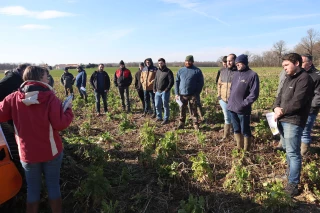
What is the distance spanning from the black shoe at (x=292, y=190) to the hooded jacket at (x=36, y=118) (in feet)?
11.0

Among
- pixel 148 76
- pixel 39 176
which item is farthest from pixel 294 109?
pixel 148 76

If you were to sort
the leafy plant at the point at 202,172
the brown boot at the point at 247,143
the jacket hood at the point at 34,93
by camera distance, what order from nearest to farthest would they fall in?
the jacket hood at the point at 34,93 < the leafy plant at the point at 202,172 < the brown boot at the point at 247,143

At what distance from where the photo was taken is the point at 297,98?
3.73 m

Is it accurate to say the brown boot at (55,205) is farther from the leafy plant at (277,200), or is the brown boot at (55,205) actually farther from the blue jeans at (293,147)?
the blue jeans at (293,147)

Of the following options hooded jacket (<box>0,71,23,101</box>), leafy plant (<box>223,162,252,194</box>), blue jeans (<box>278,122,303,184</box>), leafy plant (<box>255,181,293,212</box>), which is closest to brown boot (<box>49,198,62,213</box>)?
hooded jacket (<box>0,71,23,101</box>)

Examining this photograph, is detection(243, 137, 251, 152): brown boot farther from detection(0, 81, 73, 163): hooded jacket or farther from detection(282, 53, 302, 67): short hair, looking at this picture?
detection(0, 81, 73, 163): hooded jacket

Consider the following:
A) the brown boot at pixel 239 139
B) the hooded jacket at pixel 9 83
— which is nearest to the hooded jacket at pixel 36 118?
the hooded jacket at pixel 9 83

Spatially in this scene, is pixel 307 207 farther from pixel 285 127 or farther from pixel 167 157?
pixel 167 157

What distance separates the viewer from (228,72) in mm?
6379

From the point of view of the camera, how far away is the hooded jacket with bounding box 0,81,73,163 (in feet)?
9.16

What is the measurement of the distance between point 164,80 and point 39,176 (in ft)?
18.5

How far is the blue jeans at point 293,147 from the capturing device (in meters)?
3.86

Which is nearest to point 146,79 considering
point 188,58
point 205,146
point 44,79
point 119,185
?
point 188,58

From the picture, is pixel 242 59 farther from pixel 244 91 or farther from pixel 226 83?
pixel 226 83
